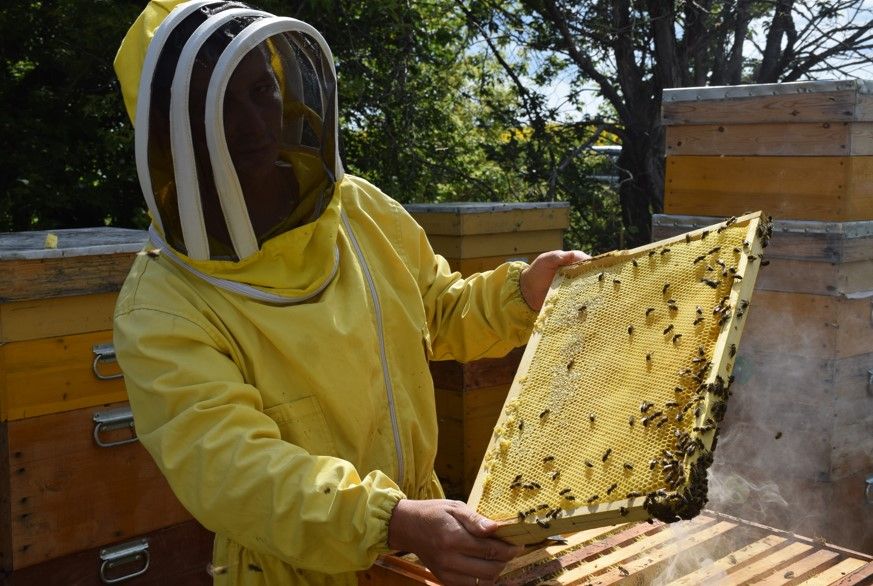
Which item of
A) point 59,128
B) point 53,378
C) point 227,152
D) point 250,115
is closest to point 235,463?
point 227,152

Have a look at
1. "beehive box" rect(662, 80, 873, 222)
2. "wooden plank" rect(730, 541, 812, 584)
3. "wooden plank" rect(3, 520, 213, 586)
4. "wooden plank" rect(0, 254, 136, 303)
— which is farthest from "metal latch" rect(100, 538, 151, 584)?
"beehive box" rect(662, 80, 873, 222)

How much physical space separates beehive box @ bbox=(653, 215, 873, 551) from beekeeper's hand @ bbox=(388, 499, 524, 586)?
2494 mm

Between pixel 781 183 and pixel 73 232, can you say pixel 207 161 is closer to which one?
pixel 73 232

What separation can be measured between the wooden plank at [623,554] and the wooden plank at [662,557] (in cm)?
2

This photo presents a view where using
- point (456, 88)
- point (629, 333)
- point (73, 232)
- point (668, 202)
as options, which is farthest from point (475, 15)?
point (629, 333)

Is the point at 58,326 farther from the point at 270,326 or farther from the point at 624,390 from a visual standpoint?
the point at 624,390

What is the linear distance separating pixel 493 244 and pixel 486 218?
6.9 inches

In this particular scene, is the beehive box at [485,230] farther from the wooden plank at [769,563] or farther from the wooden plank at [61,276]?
the wooden plank at [769,563]

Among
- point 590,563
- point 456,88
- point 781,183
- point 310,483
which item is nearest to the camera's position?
point 310,483

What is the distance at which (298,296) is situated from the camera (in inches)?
80.0

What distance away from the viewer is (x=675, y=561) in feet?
7.64

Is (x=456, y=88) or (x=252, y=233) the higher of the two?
(x=456, y=88)

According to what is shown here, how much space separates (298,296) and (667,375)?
34.2 inches

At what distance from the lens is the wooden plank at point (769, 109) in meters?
3.67
